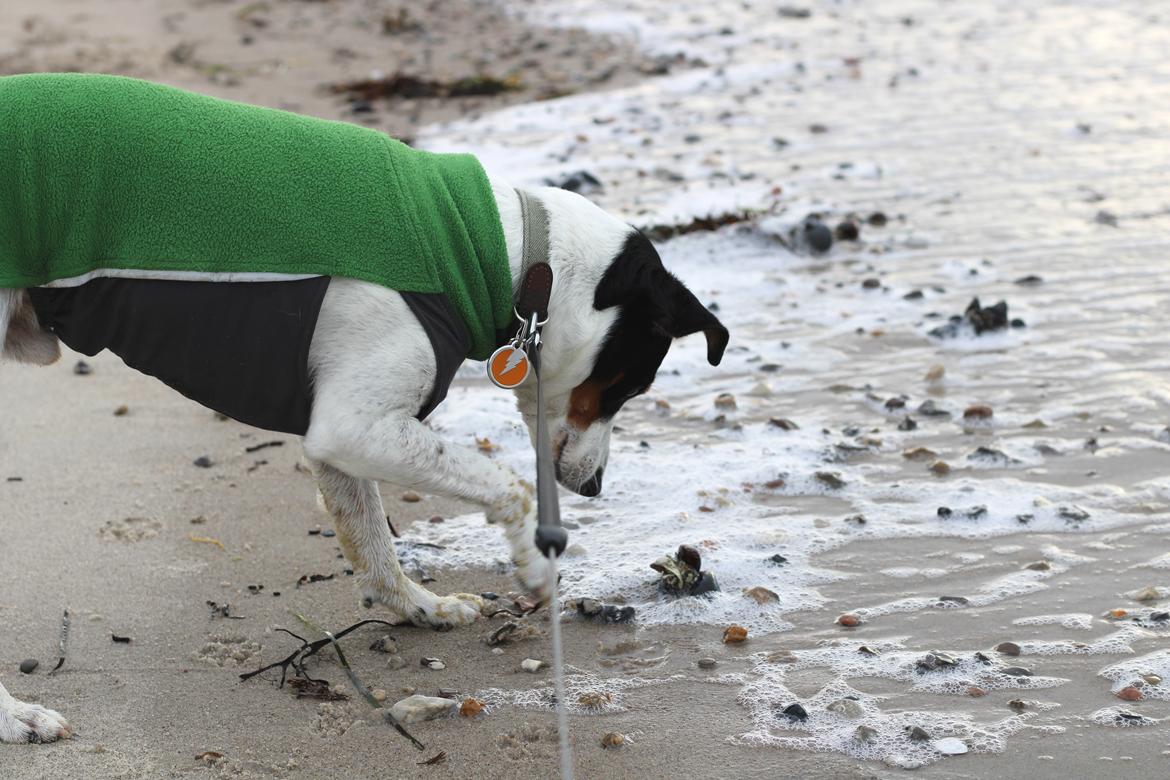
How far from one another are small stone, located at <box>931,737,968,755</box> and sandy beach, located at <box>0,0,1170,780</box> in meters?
0.01

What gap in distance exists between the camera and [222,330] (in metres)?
3.42

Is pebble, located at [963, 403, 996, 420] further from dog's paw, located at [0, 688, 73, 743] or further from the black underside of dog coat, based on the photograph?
dog's paw, located at [0, 688, 73, 743]


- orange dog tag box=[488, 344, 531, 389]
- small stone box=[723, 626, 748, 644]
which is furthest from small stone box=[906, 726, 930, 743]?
orange dog tag box=[488, 344, 531, 389]

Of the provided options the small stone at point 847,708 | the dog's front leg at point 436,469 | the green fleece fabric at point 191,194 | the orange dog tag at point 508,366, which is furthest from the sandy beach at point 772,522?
the green fleece fabric at point 191,194

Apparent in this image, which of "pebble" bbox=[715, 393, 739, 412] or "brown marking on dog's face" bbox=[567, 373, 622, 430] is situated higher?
"brown marking on dog's face" bbox=[567, 373, 622, 430]

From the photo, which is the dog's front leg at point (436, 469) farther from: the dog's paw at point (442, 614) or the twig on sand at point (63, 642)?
the twig on sand at point (63, 642)

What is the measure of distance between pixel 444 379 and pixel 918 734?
61.9 inches

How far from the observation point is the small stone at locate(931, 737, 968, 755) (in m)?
3.23

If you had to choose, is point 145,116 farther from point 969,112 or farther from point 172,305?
point 969,112

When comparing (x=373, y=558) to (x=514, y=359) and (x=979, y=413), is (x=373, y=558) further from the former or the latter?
(x=979, y=413)

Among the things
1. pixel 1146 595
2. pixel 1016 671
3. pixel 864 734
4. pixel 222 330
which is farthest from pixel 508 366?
pixel 1146 595

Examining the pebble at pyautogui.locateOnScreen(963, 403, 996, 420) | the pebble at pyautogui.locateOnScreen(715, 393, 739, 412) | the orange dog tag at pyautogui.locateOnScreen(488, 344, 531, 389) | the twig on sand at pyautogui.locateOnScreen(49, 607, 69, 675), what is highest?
the orange dog tag at pyautogui.locateOnScreen(488, 344, 531, 389)

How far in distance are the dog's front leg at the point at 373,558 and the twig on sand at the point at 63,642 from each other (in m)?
0.85

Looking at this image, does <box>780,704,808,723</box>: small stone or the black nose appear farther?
the black nose
